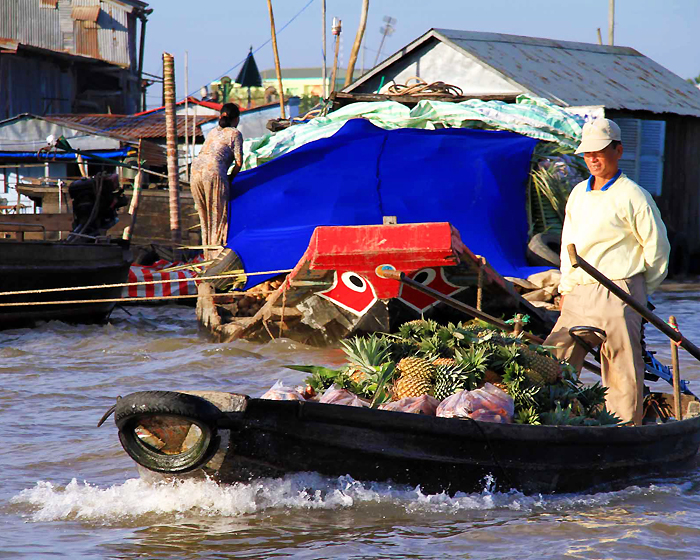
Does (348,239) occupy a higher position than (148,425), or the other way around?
(348,239)

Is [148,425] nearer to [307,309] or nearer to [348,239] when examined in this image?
[348,239]

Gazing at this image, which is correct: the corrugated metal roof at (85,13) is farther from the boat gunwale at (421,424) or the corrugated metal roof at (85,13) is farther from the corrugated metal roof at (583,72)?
the boat gunwale at (421,424)

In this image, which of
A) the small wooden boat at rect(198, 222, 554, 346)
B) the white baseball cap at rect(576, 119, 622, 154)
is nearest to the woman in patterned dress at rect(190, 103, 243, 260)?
the small wooden boat at rect(198, 222, 554, 346)

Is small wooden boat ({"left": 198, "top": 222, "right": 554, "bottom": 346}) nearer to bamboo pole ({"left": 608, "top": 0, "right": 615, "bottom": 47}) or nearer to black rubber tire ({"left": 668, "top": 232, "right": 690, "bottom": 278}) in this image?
black rubber tire ({"left": 668, "top": 232, "right": 690, "bottom": 278})

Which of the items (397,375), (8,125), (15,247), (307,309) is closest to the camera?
(397,375)

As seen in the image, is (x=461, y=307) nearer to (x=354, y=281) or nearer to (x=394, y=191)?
(x=354, y=281)

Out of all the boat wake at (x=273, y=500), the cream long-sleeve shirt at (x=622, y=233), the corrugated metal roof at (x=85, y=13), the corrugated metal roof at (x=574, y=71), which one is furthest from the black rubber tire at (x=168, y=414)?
the corrugated metal roof at (x=85, y=13)

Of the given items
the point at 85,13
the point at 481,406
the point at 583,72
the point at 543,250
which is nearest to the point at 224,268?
the point at 543,250

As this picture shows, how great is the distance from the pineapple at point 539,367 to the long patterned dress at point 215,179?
21.6 ft

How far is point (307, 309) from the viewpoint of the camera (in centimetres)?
860

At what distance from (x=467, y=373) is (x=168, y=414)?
1.46 metres

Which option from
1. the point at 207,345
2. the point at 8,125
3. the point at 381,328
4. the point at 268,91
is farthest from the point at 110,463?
the point at 268,91

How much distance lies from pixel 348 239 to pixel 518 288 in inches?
103

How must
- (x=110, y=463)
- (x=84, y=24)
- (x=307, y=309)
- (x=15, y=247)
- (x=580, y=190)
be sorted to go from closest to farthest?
(x=580, y=190) < (x=110, y=463) < (x=307, y=309) < (x=15, y=247) < (x=84, y=24)
